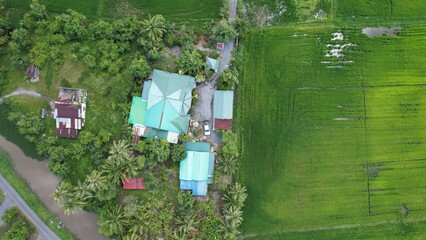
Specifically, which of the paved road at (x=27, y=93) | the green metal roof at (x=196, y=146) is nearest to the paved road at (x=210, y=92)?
the green metal roof at (x=196, y=146)

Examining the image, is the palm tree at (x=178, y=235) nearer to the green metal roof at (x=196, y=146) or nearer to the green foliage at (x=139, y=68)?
the green metal roof at (x=196, y=146)

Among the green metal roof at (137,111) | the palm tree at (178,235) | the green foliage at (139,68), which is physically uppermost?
the green foliage at (139,68)

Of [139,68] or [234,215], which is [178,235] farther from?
[139,68]

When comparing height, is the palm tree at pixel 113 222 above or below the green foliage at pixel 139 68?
below

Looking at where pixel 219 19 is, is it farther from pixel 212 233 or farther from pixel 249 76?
pixel 212 233

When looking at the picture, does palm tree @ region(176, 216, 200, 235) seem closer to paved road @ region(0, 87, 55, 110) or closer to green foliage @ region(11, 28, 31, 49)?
paved road @ region(0, 87, 55, 110)

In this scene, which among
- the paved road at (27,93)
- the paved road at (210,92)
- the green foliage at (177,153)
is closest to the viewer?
the green foliage at (177,153)

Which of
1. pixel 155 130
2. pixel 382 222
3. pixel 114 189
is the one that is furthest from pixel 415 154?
pixel 114 189
